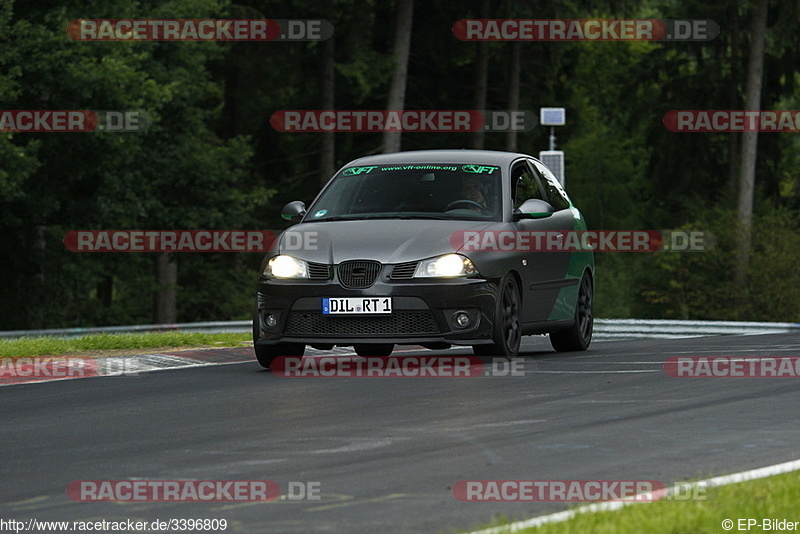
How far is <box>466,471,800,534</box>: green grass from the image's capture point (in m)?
6.32

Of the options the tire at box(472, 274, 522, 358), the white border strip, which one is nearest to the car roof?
the tire at box(472, 274, 522, 358)

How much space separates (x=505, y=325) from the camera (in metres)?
13.8

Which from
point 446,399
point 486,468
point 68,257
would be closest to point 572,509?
point 486,468

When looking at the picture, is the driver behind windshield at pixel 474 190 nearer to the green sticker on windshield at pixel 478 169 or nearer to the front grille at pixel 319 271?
the green sticker on windshield at pixel 478 169

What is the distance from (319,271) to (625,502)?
660cm

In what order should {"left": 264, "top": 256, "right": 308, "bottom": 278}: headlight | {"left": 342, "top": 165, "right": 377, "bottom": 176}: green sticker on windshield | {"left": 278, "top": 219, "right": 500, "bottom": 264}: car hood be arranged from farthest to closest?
{"left": 342, "top": 165, "right": 377, "bottom": 176}: green sticker on windshield → {"left": 264, "top": 256, "right": 308, "bottom": 278}: headlight → {"left": 278, "top": 219, "right": 500, "bottom": 264}: car hood

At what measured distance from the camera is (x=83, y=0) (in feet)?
126

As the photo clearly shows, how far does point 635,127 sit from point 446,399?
5159cm

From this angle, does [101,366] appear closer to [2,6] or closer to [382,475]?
[382,475]

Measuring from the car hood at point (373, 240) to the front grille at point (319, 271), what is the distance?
0.04 meters

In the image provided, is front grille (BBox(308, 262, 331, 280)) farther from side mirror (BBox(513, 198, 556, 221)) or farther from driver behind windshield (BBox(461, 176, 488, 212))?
side mirror (BBox(513, 198, 556, 221))

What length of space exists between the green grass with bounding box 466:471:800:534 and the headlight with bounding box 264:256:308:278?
21.5 feet

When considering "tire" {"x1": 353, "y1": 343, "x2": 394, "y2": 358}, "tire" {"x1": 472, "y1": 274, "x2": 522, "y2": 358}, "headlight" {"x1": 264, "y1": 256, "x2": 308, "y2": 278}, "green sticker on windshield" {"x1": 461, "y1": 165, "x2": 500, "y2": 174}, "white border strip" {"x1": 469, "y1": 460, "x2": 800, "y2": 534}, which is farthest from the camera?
"tire" {"x1": 353, "y1": 343, "x2": 394, "y2": 358}

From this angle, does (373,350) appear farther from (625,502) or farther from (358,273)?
(625,502)
